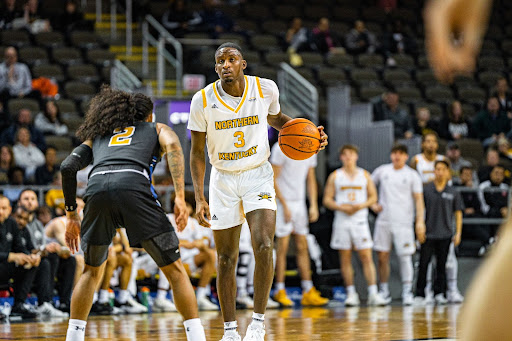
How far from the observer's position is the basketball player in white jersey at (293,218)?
33.9 feet

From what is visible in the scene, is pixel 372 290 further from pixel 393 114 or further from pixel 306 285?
pixel 393 114

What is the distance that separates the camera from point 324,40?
1683 centimetres

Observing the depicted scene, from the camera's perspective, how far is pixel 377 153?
12.8 meters

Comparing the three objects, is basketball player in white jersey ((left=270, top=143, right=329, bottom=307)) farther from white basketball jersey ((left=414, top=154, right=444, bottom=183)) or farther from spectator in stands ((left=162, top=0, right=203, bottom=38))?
spectator in stands ((left=162, top=0, right=203, bottom=38))

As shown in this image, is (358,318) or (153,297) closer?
(358,318)

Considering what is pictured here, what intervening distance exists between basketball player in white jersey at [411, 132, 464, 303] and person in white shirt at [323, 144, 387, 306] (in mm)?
989

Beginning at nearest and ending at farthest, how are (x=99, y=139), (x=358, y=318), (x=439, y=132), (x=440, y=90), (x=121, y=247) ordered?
(x=99, y=139) → (x=358, y=318) → (x=121, y=247) → (x=439, y=132) → (x=440, y=90)

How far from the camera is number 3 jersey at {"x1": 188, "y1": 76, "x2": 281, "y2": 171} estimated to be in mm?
5715

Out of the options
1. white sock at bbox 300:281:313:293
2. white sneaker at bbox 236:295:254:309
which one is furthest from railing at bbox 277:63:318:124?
white sneaker at bbox 236:295:254:309

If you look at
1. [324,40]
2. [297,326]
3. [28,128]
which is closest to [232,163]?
[297,326]

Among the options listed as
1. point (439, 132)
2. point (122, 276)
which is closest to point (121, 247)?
point (122, 276)

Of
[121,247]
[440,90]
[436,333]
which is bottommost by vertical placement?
[436,333]

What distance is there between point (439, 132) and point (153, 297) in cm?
662

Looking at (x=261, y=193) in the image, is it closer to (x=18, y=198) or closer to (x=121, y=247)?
(x=121, y=247)
